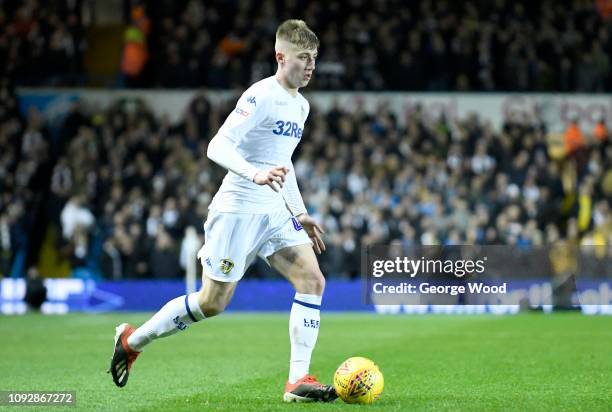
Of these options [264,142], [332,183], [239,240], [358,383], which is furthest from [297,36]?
[332,183]

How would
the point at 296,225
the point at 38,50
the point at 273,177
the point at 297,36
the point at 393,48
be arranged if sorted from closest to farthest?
1. the point at 273,177
2. the point at 297,36
3. the point at 296,225
4. the point at 38,50
5. the point at 393,48

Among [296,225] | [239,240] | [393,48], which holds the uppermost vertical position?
[393,48]

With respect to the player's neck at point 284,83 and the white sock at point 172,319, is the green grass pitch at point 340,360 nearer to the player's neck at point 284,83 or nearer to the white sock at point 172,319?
the white sock at point 172,319

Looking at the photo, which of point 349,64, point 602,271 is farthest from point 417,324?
point 349,64

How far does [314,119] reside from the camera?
24578 mm

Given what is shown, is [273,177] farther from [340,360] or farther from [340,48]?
[340,48]

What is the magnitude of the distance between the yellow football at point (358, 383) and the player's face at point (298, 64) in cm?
210

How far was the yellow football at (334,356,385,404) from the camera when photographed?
7.71m

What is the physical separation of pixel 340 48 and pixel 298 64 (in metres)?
18.5

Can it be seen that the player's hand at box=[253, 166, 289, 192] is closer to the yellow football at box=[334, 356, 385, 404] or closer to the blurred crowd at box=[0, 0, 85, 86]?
the yellow football at box=[334, 356, 385, 404]

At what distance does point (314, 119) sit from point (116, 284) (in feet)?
19.9

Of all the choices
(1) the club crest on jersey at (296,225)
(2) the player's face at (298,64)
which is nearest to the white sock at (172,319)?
(1) the club crest on jersey at (296,225)

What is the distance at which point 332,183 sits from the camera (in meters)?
23.0

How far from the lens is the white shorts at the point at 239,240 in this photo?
25.9 feet
